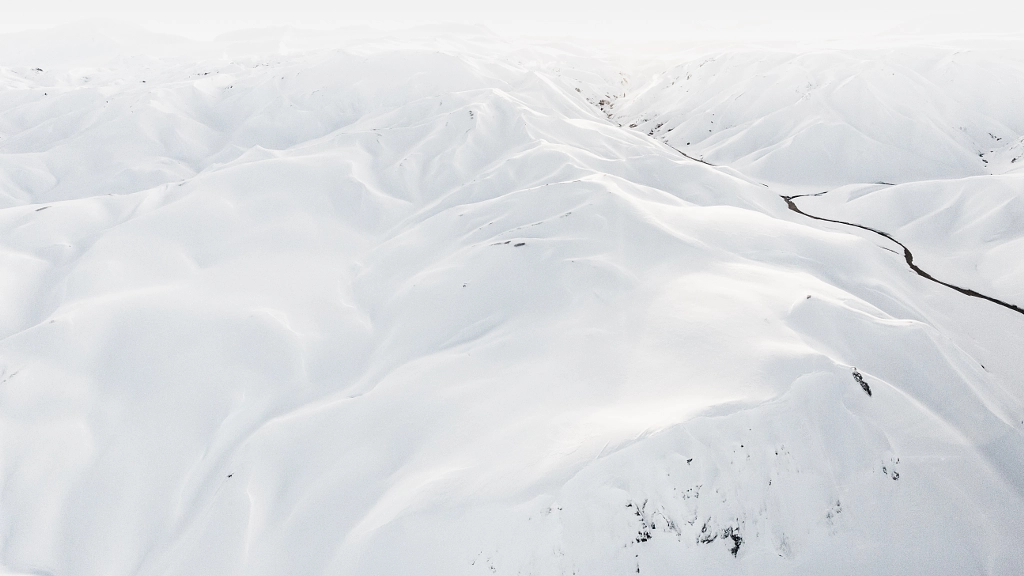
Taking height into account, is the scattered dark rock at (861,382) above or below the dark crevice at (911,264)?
above

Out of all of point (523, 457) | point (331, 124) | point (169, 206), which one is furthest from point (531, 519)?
point (331, 124)

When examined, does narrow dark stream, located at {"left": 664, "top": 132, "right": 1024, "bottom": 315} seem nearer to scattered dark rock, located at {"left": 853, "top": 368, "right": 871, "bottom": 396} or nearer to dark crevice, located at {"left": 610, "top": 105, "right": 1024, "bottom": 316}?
dark crevice, located at {"left": 610, "top": 105, "right": 1024, "bottom": 316}

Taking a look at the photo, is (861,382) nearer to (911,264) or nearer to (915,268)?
(915,268)

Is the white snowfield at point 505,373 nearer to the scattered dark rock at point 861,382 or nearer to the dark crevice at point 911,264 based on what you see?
the scattered dark rock at point 861,382

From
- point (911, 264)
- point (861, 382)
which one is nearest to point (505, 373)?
point (861, 382)

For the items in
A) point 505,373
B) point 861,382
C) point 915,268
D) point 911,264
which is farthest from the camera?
point 911,264

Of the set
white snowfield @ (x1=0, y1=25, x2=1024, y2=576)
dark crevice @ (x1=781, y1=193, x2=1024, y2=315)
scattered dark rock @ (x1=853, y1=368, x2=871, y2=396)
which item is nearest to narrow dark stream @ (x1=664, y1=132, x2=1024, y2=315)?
dark crevice @ (x1=781, y1=193, x2=1024, y2=315)

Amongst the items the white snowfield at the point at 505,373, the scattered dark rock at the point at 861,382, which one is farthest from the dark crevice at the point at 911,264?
the scattered dark rock at the point at 861,382

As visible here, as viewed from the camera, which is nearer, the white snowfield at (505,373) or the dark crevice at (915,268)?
the white snowfield at (505,373)
